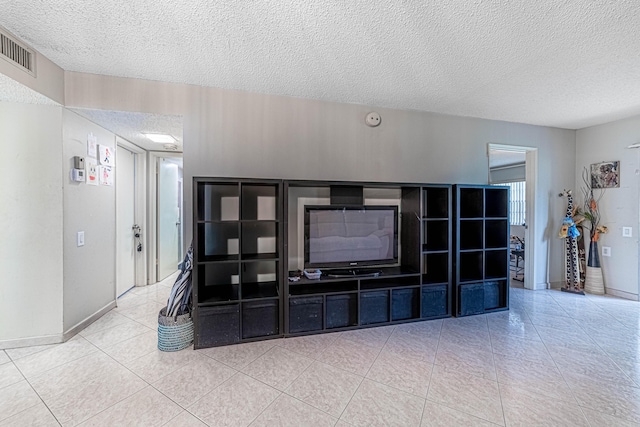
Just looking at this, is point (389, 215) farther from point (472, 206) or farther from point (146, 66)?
point (146, 66)

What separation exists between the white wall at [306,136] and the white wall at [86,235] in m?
0.36

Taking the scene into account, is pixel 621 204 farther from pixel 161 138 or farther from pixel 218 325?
pixel 161 138

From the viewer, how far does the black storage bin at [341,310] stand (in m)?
2.75

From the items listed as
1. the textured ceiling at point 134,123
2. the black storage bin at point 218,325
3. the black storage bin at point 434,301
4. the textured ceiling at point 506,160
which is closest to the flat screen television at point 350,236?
the black storage bin at point 434,301

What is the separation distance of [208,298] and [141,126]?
198 cm

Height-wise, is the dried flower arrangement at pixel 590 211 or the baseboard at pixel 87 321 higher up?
the dried flower arrangement at pixel 590 211

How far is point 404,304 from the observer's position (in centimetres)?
299

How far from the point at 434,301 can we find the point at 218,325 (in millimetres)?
2251

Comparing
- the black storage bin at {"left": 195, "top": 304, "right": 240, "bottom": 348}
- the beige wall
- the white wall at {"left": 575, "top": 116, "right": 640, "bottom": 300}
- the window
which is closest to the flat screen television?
the black storage bin at {"left": 195, "top": 304, "right": 240, "bottom": 348}

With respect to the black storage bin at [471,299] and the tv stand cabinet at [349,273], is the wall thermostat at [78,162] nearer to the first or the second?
the tv stand cabinet at [349,273]

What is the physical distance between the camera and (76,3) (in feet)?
5.40

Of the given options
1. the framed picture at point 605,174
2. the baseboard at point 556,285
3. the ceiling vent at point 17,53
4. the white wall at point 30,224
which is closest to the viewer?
the ceiling vent at point 17,53

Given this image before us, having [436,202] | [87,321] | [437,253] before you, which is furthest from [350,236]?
[87,321]

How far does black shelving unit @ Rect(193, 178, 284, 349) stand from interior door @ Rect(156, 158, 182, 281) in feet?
6.72
